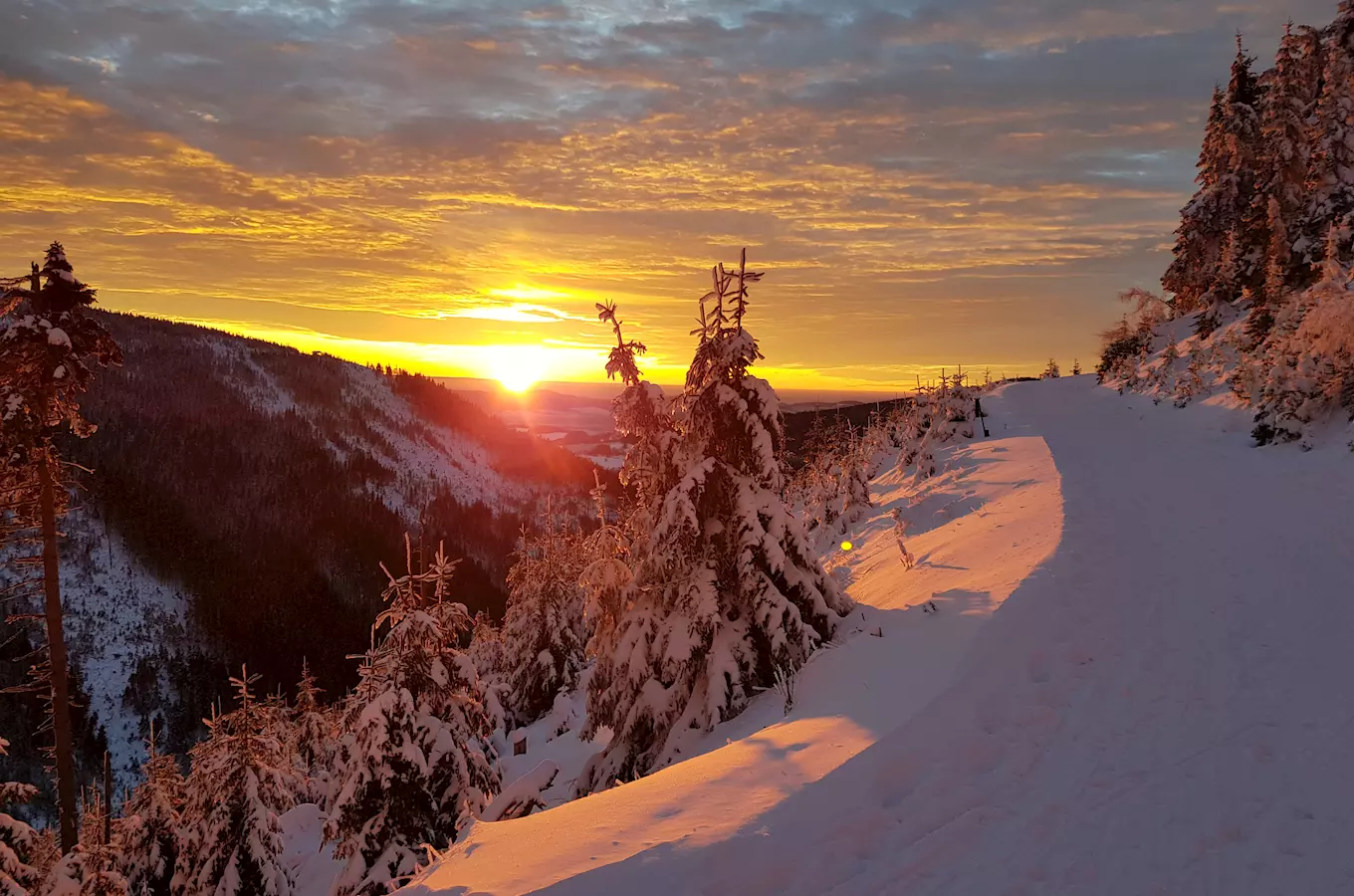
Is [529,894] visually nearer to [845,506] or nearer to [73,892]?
[73,892]

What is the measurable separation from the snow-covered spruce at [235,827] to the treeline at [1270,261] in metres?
23.5

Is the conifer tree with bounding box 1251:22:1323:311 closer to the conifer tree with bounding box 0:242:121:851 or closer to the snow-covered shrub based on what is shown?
the snow-covered shrub

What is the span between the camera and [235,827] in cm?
1512

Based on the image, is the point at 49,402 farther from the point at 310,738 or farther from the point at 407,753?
the point at 310,738

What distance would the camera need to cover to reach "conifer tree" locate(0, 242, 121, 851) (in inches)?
497

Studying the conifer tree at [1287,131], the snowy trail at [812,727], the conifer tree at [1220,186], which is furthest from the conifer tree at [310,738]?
the conifer tree at [1220,186]

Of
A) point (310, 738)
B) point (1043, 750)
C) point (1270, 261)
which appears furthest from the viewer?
point (310, 738)

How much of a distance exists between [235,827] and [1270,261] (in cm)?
3503

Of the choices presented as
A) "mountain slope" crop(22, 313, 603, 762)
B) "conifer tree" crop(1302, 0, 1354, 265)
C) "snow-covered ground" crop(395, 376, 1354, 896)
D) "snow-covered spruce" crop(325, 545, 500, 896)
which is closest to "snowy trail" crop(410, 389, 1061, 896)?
"snow-covered ground" crop(395, 376, 1354, 896)

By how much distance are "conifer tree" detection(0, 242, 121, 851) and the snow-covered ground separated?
483 inches

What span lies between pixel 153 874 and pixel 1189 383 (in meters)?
32.2

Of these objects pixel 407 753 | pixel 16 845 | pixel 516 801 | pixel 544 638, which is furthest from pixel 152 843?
pixel 544 638

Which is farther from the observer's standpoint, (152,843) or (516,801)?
(152,843)

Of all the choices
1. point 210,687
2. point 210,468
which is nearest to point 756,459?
point 210,687
